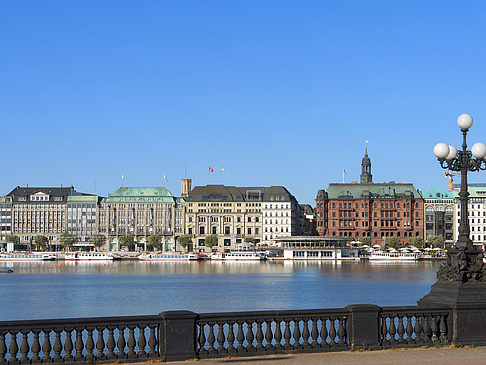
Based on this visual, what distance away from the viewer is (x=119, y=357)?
62.1 ft

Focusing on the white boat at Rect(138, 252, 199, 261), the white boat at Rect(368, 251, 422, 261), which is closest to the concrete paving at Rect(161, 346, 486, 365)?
the white boat at Rect(368, 251, 422, 261)

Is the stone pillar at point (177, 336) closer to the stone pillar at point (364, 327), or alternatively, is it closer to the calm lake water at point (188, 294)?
the stone pillar at point (364, 327)

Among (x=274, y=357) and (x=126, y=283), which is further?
(x=126, y=283)

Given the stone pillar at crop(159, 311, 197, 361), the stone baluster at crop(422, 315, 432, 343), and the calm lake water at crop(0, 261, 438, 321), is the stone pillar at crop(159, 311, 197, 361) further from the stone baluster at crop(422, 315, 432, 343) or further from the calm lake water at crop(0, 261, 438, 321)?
the calm lake water at crop(0, 261, 438, 321)

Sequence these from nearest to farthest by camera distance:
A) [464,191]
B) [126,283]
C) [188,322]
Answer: [188,322] < [464,191] < [126,283]

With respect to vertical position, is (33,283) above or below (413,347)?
below

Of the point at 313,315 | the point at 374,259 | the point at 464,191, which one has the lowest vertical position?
the point at 374,259

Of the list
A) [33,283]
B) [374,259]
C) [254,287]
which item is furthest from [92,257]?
[254,287]

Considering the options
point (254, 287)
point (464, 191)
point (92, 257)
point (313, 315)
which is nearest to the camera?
point (313, 315)

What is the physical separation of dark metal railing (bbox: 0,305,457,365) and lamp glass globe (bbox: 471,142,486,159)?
4.92 m

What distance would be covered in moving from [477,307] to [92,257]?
596 ft

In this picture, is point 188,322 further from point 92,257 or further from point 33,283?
point 92,257

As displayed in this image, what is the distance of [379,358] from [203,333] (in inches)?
173

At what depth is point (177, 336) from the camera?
62.1 feet
